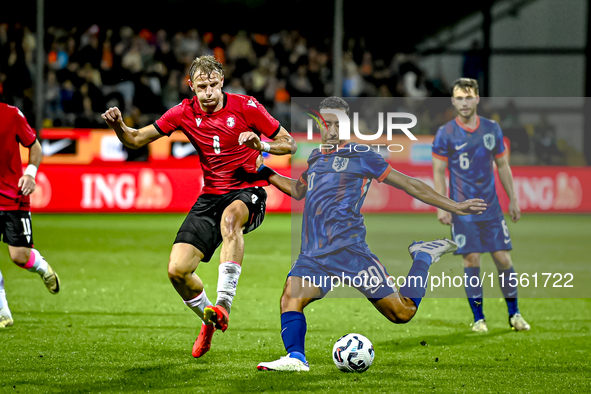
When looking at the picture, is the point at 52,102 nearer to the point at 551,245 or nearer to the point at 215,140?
the point at 551,245

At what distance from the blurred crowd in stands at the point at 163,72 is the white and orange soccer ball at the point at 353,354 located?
12.7 m

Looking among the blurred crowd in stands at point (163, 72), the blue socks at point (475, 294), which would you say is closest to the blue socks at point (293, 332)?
the blue socks at point (475, 294)

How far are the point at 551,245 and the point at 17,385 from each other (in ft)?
31.8

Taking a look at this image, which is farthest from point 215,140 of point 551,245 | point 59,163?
point 59,163

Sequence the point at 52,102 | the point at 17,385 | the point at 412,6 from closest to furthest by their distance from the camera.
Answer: the point at 17,385
the point at 52,102
the point at 412,6

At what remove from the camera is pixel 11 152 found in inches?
262

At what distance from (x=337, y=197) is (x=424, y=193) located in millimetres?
568

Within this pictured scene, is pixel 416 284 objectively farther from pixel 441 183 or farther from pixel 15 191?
pixel 15 191

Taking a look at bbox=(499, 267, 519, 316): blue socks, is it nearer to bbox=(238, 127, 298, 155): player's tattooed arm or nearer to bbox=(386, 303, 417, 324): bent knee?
bbox=(386, 303, 417, 324): bent knee

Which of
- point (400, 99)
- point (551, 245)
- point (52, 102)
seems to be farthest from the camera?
point (400, 99)

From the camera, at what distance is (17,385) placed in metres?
4.44

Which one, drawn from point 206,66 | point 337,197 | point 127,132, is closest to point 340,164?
point 337,197

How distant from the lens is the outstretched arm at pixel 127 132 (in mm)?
5266

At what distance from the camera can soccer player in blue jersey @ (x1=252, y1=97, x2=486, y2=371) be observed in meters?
4.79
